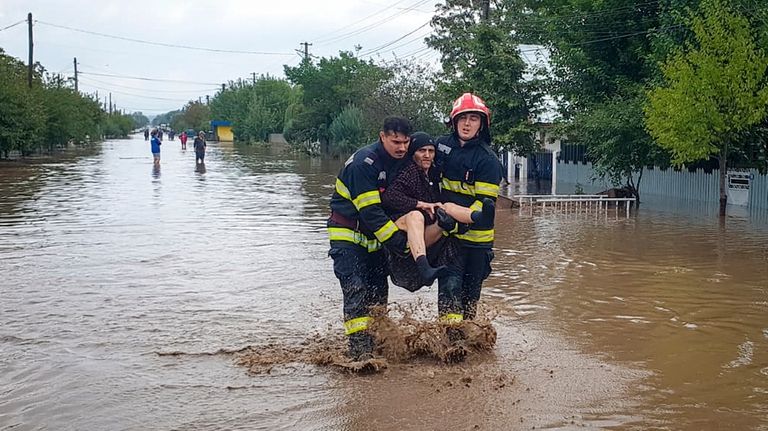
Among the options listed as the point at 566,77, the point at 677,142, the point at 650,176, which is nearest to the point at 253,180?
the point at 566,77

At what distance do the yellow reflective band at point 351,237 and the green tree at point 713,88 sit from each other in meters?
12.5

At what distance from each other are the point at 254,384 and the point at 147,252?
674 centimetres

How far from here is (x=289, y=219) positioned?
16.6 metres

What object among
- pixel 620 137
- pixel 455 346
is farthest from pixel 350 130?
pixel 455 346

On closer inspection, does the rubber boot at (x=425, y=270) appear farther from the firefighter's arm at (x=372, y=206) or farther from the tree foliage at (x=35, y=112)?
the tree foliage at (x=35, y=112)

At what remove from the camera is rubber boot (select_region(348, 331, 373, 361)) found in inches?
245

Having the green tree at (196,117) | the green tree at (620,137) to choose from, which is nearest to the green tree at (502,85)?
the green tree at (620,137)

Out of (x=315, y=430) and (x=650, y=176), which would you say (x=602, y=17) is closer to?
(x=650, y=176)

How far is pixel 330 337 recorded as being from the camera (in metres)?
7.15

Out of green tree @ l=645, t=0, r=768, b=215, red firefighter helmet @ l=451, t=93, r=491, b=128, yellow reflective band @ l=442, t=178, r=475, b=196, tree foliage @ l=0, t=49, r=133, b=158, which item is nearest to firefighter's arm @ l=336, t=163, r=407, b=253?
yellow reflective band @ l=442, t=178, r=475, b=196

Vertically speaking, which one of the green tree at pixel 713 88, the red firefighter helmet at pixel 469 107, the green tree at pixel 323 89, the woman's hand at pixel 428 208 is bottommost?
the woman's hand at pixel 428 208

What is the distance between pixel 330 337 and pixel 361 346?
3.14ft

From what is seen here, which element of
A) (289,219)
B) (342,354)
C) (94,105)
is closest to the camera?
(342,354)

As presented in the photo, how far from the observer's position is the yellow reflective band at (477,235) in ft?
20.8
